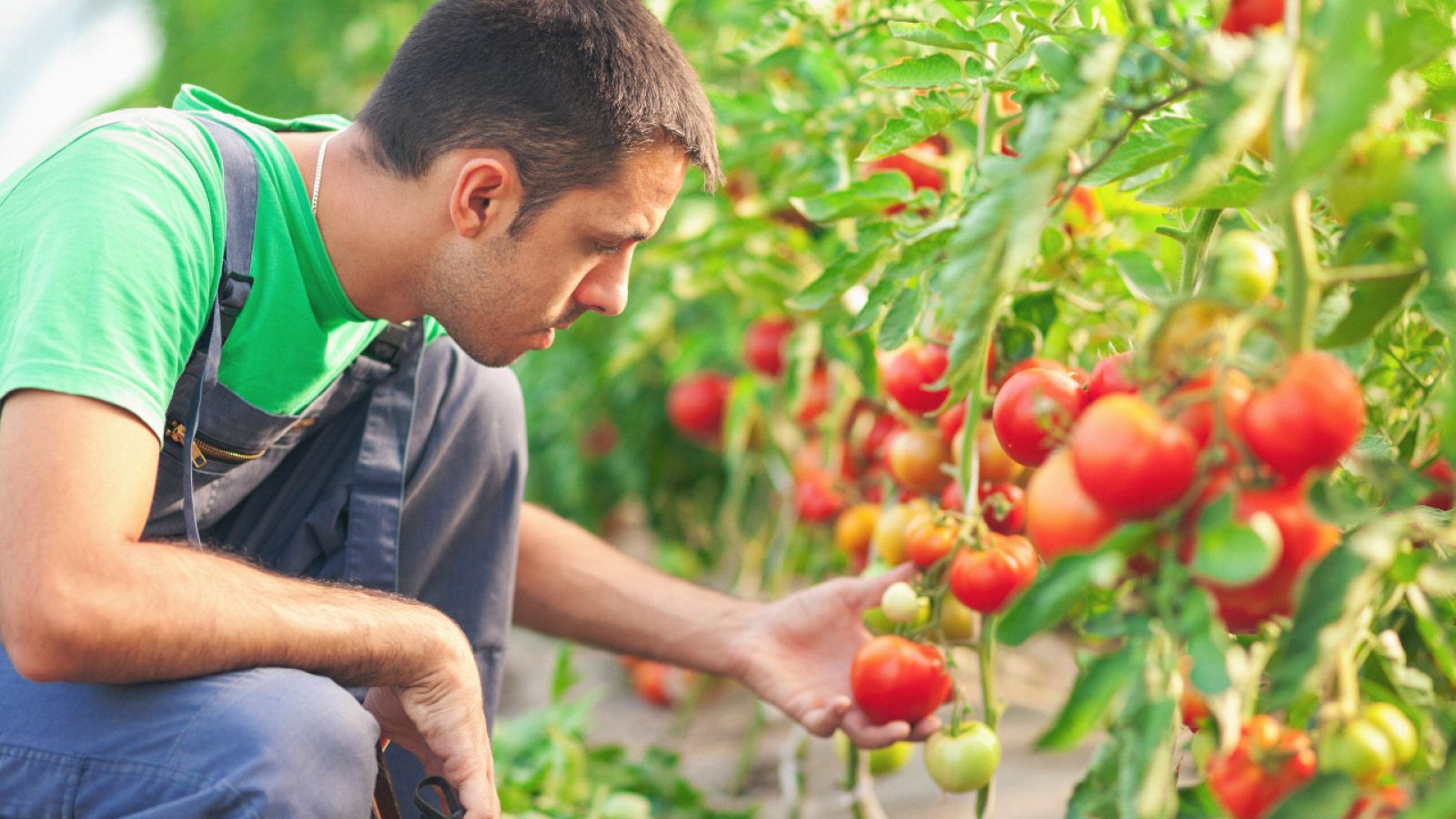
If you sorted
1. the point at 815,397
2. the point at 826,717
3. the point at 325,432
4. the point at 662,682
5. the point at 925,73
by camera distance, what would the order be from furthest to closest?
the point at 662,682, the point at 815,397, the point at 325,432, the point at 826,717, the point at 925,73

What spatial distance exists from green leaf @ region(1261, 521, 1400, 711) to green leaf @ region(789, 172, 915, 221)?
2.80ft

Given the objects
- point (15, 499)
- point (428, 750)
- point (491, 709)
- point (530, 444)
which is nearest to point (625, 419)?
point (530, 444)

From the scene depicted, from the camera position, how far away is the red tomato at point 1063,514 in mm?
756

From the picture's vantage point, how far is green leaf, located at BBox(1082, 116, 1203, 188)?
101 cm

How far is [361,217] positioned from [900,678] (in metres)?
0.81

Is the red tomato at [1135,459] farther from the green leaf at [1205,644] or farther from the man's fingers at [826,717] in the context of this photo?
the man's fingers at [826,717]

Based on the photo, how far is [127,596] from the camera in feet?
3.59

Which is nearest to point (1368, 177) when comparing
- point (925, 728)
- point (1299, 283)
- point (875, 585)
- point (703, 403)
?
point (1299, 283)

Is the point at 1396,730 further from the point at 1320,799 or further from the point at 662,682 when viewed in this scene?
the point at 662,682

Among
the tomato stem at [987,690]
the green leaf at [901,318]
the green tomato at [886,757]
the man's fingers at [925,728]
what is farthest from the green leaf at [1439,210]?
the green tomato at [886,757]

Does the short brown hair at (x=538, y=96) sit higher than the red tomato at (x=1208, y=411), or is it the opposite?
the short brown hair at (x=538, y=96)

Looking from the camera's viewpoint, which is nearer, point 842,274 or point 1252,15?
point 1252,15

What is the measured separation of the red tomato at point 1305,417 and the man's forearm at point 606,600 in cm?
110

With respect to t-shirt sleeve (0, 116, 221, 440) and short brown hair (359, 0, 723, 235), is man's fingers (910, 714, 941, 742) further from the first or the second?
t-shirt sleeve (0, 116, 221, 440)
